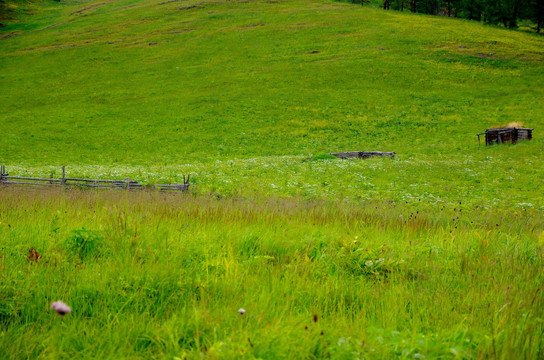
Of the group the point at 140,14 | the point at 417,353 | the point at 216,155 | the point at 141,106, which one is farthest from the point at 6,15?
the point at 417,353

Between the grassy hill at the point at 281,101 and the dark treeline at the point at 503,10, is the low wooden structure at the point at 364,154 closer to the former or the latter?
the grassy hill at the point at 281,101

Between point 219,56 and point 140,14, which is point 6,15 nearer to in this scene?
point 140,14

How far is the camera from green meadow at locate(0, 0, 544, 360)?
3.24 meters

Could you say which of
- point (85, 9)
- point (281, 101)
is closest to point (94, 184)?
point (281, 101)

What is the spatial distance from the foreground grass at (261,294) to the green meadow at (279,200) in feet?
0.10

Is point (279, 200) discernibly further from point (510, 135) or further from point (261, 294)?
point (510, 135)

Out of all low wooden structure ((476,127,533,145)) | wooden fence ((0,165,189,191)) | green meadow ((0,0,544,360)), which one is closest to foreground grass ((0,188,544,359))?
green meadow ((0,0,544,360))

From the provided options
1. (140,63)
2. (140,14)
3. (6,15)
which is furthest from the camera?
(6,15)

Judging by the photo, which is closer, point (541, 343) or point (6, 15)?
point (541, 343)

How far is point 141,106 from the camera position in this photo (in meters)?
49.9

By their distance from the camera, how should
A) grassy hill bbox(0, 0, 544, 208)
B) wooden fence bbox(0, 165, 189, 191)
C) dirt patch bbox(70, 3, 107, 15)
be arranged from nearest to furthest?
wooden fence bbox(0, 165, 189, 191), grassy hill bbox(0, 0, 544, 208), dirt patch bbox(70, 3, 107, 15)

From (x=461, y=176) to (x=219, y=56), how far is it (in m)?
54.8

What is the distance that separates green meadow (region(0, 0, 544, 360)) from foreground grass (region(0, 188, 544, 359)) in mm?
30

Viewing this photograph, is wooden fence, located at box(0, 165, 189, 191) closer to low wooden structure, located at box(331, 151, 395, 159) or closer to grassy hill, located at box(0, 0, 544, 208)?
grassy hill, located at box(0, 0, 544, 208)
